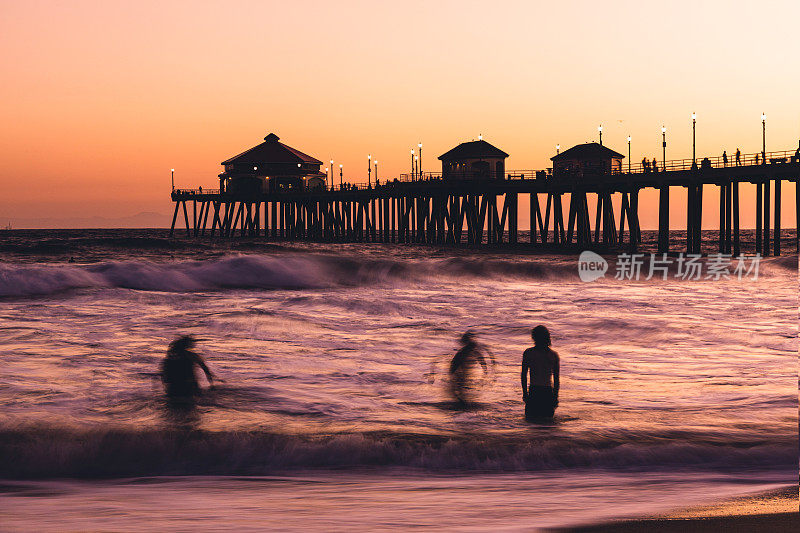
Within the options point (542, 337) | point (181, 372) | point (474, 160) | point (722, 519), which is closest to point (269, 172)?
point (474, 160)

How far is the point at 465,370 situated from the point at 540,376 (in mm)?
2719

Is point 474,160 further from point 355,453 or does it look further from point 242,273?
point 355,453

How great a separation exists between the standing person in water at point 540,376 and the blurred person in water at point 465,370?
141cm

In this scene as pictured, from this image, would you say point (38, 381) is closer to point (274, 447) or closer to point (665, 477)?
point (274, 447)

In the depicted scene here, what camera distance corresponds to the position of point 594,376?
40.8 ft

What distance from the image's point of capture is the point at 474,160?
65562 mm

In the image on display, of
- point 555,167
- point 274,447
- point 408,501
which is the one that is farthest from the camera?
point 555,167

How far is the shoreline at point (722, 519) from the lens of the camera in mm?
5039

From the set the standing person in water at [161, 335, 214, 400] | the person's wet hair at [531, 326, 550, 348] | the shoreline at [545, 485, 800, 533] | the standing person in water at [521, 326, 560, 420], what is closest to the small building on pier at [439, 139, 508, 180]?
the standing person in water at [161, 335, 214, 400]

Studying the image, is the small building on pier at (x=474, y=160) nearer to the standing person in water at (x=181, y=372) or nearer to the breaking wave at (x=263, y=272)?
the breaking wave at (x=263, y=272)

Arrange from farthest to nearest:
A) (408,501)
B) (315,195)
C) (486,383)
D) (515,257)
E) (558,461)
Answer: (315,195) < (515,257) < (486,383) < (558,461) < (408,501)

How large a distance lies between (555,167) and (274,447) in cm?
6013

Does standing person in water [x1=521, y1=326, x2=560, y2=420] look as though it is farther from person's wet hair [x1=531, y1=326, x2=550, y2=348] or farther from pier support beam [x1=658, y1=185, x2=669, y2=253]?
pier support beam [x1=658, y1=185, x2=669, y2=253]

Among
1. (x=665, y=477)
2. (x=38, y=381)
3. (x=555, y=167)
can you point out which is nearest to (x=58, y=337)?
(x=38, y=381)
